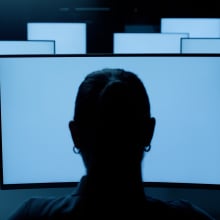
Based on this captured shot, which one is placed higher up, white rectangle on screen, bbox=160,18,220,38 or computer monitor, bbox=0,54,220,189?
white rectangle on screen, bbox=160,18,220,38

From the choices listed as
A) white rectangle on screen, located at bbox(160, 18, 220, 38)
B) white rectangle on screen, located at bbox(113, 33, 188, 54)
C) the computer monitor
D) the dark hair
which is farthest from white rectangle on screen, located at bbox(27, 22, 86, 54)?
the dark hair

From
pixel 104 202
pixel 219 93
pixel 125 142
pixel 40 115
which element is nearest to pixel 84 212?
pixel 104 202

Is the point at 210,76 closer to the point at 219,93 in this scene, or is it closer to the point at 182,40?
the point at 219,93

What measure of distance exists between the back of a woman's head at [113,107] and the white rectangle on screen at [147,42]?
92.0 inches

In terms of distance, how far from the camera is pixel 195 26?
4.34m

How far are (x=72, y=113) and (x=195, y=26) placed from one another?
3239mm

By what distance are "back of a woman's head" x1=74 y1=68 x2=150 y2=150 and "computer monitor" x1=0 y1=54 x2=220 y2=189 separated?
36 centimetres

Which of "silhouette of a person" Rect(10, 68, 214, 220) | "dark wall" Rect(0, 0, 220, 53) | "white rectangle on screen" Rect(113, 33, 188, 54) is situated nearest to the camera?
"silhouette of a person" Rect(10, 68, 214, 220)

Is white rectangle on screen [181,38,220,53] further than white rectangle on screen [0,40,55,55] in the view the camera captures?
Yes

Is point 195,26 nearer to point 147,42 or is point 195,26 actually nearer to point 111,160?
point 147,42

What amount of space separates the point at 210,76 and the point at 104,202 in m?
0.57

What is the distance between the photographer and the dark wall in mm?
6012

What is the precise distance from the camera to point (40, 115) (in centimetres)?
131

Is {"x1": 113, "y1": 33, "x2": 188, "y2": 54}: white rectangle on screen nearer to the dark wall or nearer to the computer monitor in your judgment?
the computer monitor
